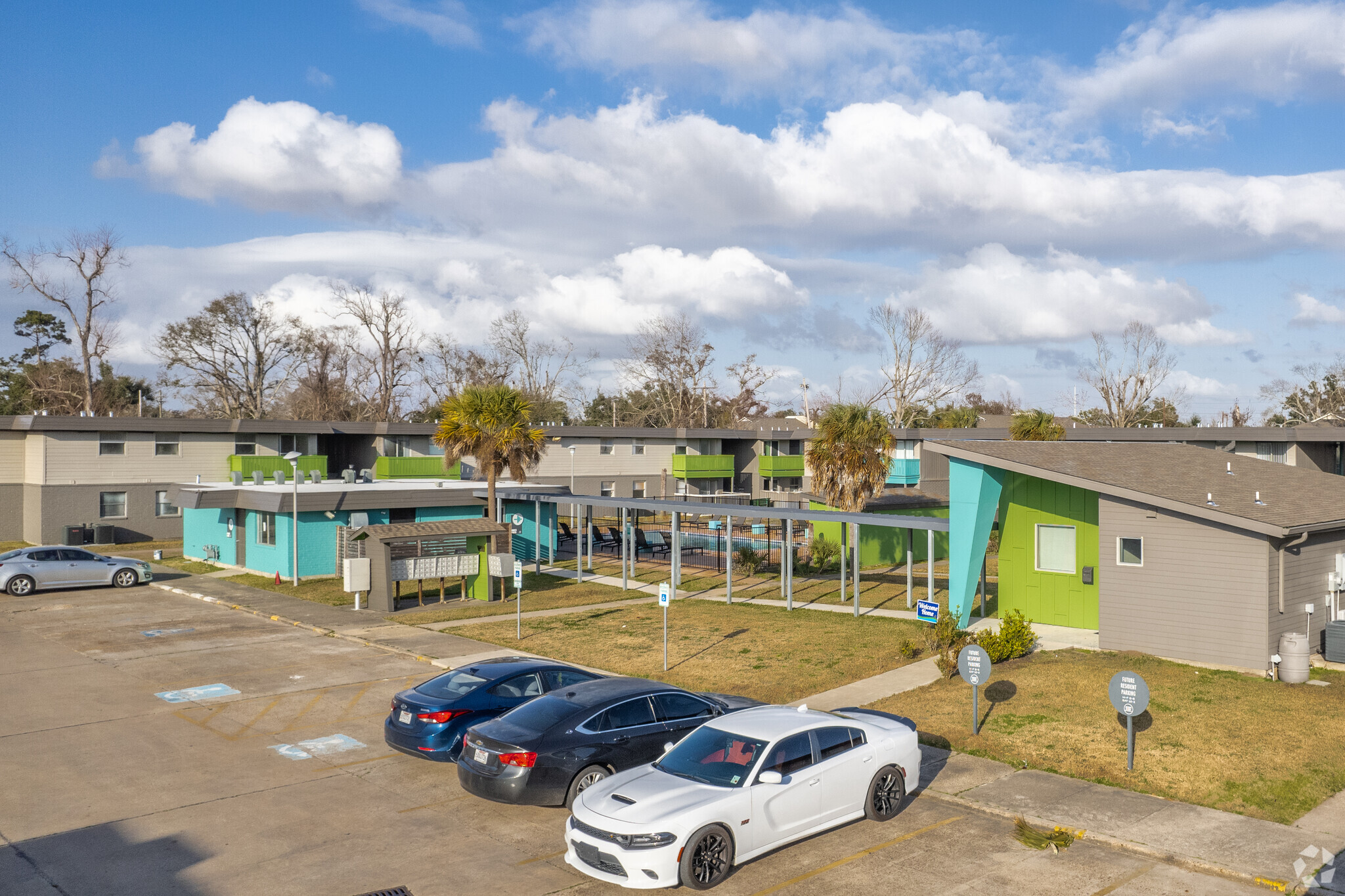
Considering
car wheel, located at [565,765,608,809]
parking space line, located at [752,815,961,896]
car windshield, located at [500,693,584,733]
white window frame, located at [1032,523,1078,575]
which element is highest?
white window frame, located at [1032,523,1078,575]

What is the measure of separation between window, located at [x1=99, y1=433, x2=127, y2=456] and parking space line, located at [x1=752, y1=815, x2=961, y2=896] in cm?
4446

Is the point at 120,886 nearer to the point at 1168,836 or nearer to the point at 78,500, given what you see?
the point at 1168,836

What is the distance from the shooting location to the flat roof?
18.6m

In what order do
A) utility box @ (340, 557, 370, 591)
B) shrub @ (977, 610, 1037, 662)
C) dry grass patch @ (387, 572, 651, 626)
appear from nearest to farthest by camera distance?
shrub @ (977, 610, 1037, 662)
dry grass patch @ (387, 572, 651, 626)
utility box @ (340, 557, 370, 591)

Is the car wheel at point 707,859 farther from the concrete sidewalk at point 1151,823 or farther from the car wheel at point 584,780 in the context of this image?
the concrete sidewalk at point 1151,823

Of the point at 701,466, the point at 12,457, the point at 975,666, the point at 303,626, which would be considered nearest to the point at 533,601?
the point at 303,626

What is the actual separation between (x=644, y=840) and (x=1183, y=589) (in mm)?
14164

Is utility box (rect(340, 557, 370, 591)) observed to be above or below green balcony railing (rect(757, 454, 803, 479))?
below

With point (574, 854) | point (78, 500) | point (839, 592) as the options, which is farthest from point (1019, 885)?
point (78, 500)

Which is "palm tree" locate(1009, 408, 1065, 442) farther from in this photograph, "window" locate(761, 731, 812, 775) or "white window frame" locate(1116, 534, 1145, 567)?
"window" locate(761, 731, 812, 775)

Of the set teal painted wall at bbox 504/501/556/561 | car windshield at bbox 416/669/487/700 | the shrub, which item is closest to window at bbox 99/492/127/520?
teal painted wall at bbox 504/501/556/561

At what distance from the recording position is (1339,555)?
2034 centimetres

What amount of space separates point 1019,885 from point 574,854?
4490 mm

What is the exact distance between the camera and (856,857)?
10477 millimetres
